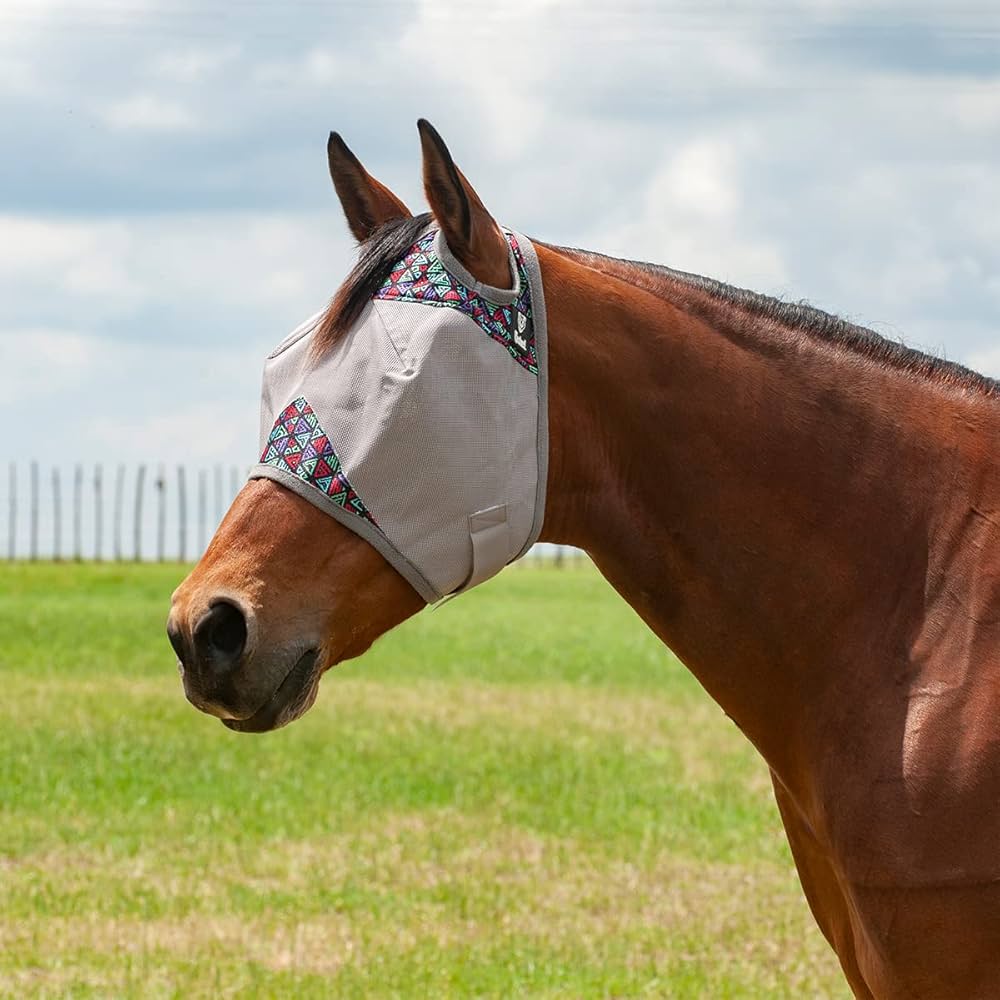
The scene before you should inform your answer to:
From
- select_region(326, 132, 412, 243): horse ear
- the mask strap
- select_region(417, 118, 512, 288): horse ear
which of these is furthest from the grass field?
select_region(417, 118, 512, 288): horse ear

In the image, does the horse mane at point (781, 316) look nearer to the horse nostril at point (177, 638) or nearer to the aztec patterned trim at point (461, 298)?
the aztec patterned trim at point (461, 298)

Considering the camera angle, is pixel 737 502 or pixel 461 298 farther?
pixel 737 502

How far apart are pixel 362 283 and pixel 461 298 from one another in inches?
7.6

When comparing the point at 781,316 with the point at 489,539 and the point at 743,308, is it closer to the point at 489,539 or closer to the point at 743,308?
the point at 743,308

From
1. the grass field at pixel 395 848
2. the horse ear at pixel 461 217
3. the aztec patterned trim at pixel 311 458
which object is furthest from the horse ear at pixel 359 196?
the grass field at pixel 395 848

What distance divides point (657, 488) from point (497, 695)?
12.6m

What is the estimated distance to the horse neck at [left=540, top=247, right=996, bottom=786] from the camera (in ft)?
8.80

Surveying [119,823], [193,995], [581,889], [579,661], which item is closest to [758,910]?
[581,889]

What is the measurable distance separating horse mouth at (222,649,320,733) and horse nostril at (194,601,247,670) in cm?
10

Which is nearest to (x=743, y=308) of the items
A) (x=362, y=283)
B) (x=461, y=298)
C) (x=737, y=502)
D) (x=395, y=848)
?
(x=737, y=502)

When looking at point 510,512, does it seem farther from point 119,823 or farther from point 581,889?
point 119,823

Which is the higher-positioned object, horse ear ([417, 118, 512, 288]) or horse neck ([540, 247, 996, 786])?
horse ear ([417, 118, 512, 288])

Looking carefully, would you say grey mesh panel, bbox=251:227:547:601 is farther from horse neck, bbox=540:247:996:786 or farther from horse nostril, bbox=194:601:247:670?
horse nostril, bbox=194:601:247:670

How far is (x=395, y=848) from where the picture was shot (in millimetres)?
8375
